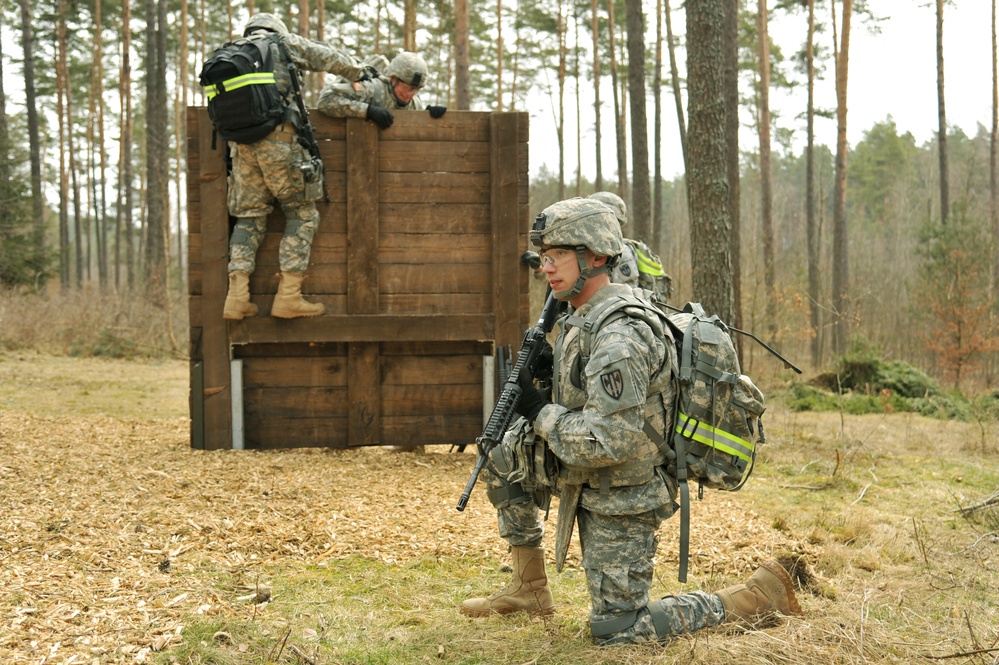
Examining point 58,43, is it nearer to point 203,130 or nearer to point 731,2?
point 731,2

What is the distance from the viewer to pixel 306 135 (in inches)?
273

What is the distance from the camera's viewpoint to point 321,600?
14.0ft

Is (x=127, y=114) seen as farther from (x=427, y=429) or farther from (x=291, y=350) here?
(x=427, y=429)

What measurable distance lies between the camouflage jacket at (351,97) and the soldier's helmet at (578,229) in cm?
398

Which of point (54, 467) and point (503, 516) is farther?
point (54, 467)

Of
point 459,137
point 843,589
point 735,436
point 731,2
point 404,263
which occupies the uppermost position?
point 731,2

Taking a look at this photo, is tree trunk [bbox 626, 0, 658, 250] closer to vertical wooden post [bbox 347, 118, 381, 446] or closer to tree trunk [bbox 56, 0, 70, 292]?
vertical wooden post [bbox 347, 118, 381, 446]

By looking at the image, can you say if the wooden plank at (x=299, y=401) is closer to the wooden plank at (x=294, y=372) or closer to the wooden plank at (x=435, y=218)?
the wooden plank at (x=294, y=372)

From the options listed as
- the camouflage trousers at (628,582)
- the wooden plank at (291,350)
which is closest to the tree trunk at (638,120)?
the wooden plank at (291,350)

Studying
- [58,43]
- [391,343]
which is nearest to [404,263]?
[391,343]

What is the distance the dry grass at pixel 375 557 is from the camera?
11.6 ft

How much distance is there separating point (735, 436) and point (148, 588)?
107 inches

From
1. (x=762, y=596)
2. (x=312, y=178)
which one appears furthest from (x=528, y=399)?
(x=312, y=178)

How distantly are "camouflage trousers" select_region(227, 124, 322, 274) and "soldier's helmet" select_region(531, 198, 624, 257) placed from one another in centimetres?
371
